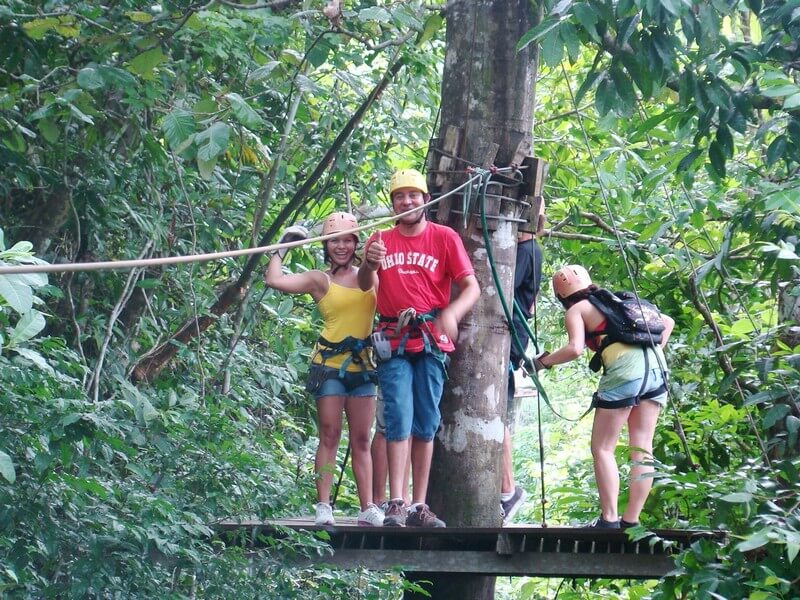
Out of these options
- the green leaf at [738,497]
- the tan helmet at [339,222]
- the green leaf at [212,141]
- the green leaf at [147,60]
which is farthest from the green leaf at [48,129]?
the green leaf at [738,497]

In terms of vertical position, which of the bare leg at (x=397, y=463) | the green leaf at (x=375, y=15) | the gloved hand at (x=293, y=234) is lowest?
the bare leg at (x=397, y=463)

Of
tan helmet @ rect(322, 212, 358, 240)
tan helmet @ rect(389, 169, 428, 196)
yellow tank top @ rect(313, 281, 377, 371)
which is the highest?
tan helmet @ rect(389, 169, 428, 196)

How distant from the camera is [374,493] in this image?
→ 17.3ft

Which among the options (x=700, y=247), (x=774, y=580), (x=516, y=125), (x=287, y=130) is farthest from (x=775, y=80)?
(x=700, y=247)

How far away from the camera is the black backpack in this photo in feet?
17.4

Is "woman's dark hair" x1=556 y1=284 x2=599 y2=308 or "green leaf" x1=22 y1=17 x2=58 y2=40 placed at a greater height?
"green leaf" x1=22 y1=17 x2=58 y2=40

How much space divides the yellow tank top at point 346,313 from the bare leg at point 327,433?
7.9 inches

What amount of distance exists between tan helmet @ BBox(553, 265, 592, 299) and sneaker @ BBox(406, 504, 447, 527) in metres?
1.28

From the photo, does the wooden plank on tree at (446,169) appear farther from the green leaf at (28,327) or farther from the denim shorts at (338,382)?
the green leaf at (28,327)

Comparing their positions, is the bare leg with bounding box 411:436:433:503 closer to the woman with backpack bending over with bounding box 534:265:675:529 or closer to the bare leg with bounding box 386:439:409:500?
the bare leg with bounding box 386:439:409:500

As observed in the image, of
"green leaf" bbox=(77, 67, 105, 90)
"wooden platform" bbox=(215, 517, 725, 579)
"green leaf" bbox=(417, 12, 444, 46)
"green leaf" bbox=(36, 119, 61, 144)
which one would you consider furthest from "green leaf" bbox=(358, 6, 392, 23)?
"wooden platform" bbox=(215, 517, 725, 579)

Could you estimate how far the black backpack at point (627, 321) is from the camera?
5.29 meters

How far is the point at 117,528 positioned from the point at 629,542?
226 centimetres

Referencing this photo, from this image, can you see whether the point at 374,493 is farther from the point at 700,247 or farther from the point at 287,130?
the point at 700,247
